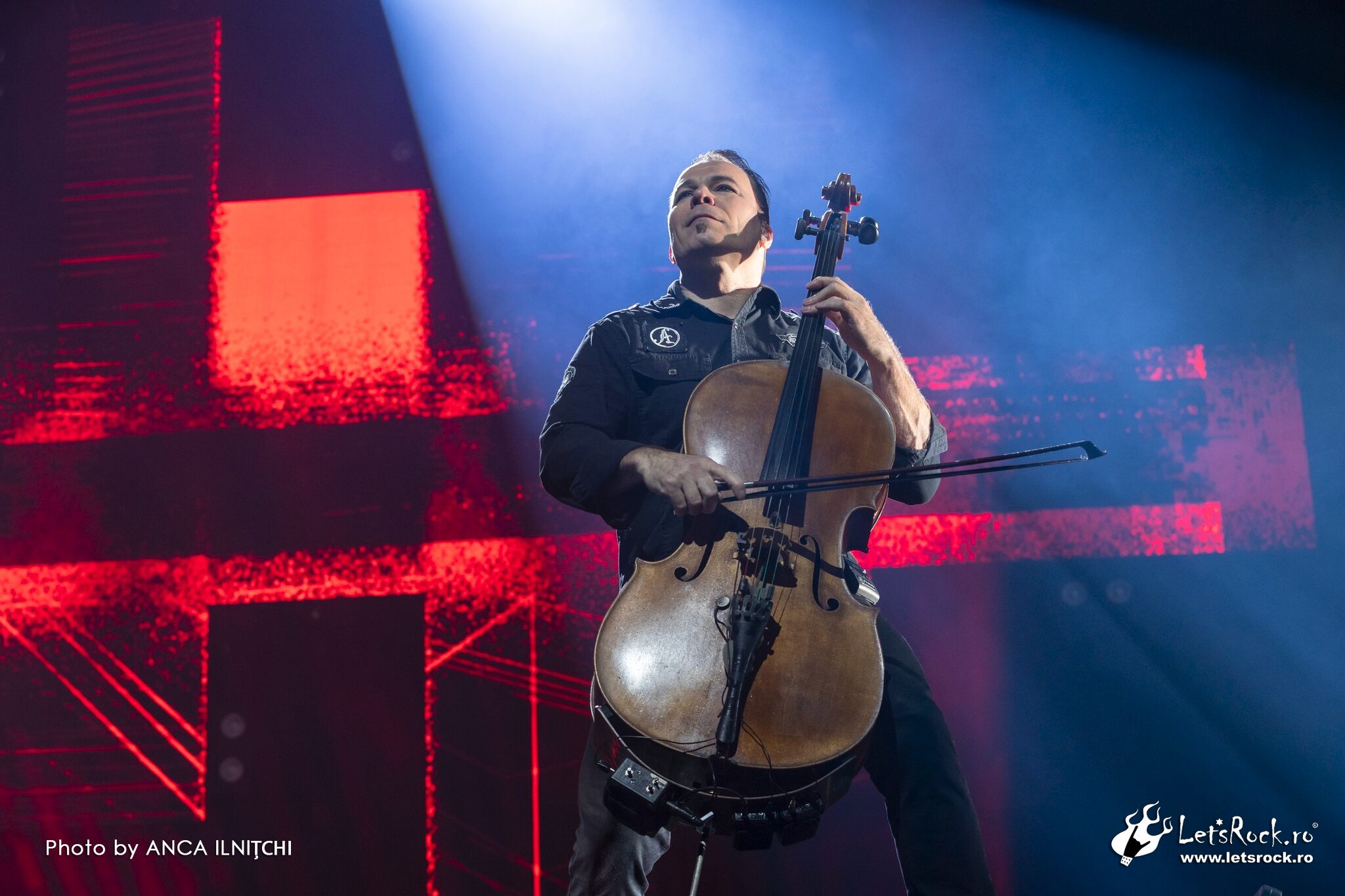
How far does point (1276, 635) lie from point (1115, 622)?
47 centimetres

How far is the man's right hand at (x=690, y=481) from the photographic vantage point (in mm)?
1548

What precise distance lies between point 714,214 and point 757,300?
0.22 m

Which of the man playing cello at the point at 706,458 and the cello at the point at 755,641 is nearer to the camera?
the cello at the point at 755,641

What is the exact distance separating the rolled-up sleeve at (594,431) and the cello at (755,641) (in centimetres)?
21

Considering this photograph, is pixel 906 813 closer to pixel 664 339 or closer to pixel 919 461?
pixel 919 461

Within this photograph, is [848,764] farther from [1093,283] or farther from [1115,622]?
[1093,283]

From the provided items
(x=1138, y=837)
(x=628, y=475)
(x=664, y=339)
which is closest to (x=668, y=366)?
(x=664, y=339)

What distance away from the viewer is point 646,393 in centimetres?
205

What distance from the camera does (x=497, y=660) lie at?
288cm

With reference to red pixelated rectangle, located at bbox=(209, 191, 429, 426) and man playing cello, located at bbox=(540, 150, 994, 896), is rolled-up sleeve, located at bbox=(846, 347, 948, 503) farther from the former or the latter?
red pixelated rectangle, located at bbox=(209, 191, 429, 426)

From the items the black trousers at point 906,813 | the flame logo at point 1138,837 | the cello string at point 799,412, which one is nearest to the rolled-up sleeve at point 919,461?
the cello string at point 799,412

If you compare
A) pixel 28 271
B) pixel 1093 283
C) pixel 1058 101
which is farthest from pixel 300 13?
pixel 1093 283

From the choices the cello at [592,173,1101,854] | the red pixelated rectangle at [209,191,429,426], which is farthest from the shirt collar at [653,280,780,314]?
the red pixelated rectangle at [209,191,429,426]

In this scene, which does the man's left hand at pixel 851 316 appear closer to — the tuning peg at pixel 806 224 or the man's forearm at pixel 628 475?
the tuning peg at pixel 806 224
